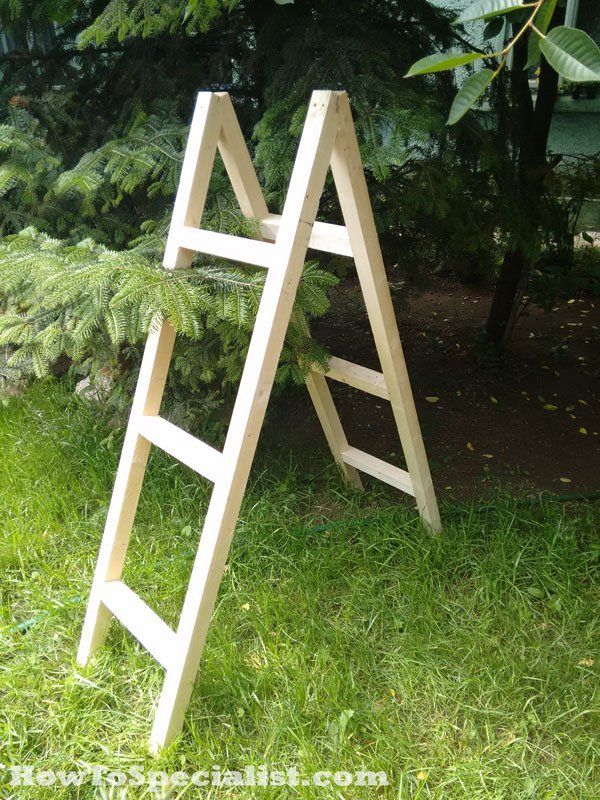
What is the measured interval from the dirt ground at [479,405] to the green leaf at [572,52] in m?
2.26

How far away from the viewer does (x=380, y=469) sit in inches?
106

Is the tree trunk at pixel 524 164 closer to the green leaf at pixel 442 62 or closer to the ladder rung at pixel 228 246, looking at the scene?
the ladder rung at pixel 228 246

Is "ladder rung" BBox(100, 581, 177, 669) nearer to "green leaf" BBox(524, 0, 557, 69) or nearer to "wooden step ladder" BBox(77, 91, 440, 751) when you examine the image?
"wooden step ladder" BBox(77, 91, 440, 751)

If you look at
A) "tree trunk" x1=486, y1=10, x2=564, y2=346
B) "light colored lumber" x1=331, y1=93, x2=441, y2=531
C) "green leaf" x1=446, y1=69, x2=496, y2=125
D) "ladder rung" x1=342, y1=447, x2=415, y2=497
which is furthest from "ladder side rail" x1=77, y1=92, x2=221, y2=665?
"tree trunk" x1=486, y1=10, x2=564, y2=346

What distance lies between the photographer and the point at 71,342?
7.61 feet

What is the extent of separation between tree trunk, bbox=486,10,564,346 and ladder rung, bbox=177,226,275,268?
1516 mm

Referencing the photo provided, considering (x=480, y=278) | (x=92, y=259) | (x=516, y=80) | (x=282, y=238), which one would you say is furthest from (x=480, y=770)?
(x=480, y=278)

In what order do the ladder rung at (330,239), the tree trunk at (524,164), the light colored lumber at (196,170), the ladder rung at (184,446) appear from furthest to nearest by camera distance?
the tree trunk at (524,164), the ladder rung at (330,239), the light colored lumber at (196,170), the ladder rung at (184,446)

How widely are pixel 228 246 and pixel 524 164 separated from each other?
2.16 meters

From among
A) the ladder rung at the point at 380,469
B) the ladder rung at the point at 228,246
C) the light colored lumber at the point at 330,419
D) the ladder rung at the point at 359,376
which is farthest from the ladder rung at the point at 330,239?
the ladder rung at the point at 380,469

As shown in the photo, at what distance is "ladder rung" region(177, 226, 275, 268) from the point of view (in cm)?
181

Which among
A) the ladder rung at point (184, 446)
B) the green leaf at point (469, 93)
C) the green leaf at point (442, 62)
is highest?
the green leaf at point (442, 62)

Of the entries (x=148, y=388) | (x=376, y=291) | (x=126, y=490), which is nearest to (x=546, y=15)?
(x=376, y=291)

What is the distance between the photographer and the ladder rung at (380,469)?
2.59 metres
